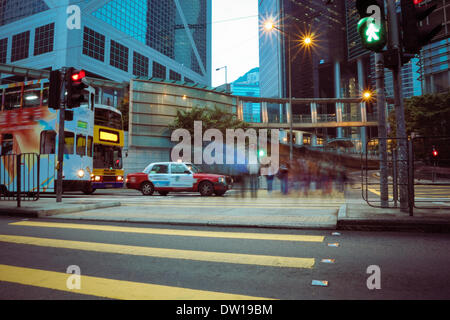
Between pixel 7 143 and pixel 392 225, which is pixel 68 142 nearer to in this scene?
pixel 7 143

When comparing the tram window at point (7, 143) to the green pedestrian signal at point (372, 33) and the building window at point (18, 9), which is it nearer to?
the green pedestrian signal at point (372, 33)

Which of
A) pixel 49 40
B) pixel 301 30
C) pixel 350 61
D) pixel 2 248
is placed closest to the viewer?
pixel 2 248

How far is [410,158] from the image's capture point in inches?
228

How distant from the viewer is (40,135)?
12688mm

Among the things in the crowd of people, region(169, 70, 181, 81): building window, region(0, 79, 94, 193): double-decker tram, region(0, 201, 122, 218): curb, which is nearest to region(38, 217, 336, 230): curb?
region(0, 201, 122, 218): curb

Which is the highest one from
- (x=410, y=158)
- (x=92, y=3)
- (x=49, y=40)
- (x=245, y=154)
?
(x=92, y=3)

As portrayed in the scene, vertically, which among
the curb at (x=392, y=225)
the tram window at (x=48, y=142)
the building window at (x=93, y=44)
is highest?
the building window at (x=93, y=44)

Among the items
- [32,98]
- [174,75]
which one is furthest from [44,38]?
[32,98]

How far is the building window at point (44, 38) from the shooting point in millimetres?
48250

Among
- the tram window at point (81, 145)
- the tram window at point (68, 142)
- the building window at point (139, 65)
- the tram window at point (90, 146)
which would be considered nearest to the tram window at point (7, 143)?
the tram window at point (68, 142)

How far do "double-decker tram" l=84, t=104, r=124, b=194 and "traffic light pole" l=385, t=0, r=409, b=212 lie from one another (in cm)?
1400

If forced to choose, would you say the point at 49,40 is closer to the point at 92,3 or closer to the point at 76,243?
the point at 92,3
